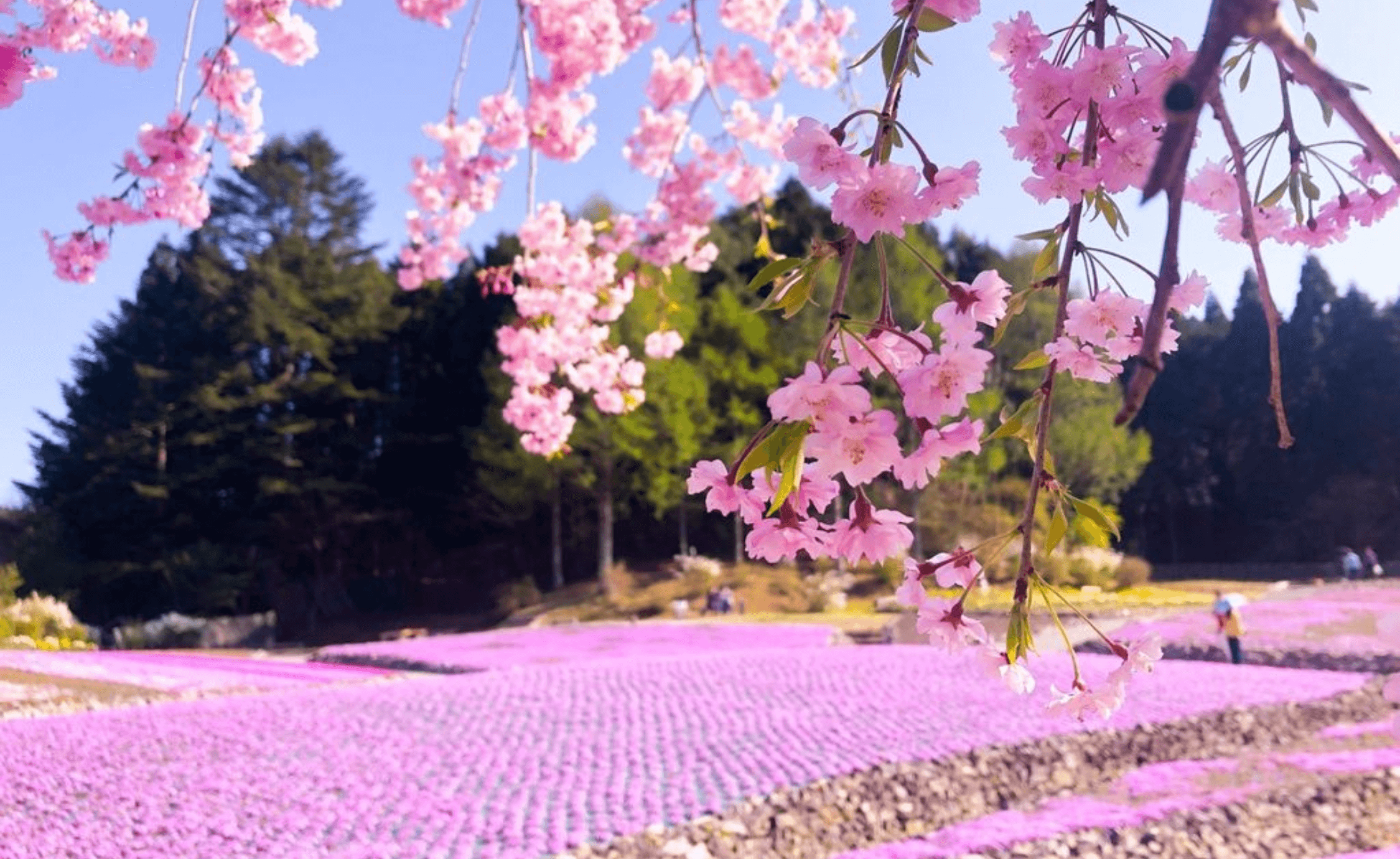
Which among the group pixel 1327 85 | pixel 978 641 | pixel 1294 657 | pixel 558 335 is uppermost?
pixel 558 335

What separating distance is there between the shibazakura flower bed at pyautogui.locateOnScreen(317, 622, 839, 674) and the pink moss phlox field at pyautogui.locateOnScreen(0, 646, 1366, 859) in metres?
3.27

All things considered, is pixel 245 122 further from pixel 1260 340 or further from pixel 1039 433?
pixel 1260 340

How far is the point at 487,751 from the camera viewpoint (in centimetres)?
692

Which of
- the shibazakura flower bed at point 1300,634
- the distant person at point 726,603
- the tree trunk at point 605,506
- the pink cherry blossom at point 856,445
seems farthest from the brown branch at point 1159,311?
the tree trunk at point 605,506

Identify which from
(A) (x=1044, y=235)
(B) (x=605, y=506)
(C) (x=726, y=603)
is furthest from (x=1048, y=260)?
(B) (x=605, y=506)

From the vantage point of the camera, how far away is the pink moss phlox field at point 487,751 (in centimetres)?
486

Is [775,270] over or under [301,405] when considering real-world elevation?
under

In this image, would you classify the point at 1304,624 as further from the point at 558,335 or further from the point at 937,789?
the point at 558,335

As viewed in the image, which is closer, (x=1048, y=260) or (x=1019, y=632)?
(x=1019, y=632)

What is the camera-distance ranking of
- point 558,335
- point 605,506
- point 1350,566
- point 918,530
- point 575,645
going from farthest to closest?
point 605,506 → point 918,530 → point 1350,566 → point 575,645 → point 558,335

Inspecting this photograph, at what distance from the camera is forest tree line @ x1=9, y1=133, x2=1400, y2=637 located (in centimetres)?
2656

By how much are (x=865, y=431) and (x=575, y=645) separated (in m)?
15.3

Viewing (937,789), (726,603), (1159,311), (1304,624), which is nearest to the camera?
(1159,311)

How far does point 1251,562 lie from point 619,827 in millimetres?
30698
